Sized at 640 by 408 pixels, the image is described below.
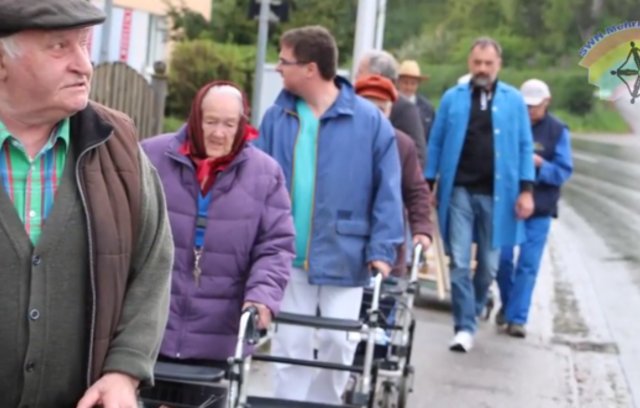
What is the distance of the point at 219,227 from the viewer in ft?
18.7

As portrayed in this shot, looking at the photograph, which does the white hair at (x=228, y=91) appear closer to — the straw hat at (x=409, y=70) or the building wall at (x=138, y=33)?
the building wall at (x=138, y=33)

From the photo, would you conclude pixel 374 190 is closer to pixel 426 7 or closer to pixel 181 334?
pixel 181 334

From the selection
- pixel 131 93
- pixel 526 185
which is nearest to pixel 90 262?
pixel 526 185

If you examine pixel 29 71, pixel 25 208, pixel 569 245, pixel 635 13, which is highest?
pixel 635 13

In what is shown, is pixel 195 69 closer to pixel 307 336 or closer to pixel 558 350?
pixel 558 350

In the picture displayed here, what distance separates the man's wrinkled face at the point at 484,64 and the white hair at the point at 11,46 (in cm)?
653

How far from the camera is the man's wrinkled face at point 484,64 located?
377 inches

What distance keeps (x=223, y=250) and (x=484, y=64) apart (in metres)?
4.35

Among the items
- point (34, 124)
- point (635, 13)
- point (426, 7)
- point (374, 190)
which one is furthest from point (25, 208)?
point (426, 7)

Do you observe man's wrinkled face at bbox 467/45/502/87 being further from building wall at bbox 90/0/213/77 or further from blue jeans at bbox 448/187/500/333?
building wall at bbox 90/0/213/77

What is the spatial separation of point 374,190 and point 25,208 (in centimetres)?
379

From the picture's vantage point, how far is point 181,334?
220 inches

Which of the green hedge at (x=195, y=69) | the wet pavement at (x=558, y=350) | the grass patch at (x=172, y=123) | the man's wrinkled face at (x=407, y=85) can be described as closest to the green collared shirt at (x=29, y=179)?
the wet pavement at (x=558, y=350)

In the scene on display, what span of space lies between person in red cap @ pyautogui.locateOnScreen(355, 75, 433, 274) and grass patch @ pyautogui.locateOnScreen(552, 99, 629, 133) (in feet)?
3.77
